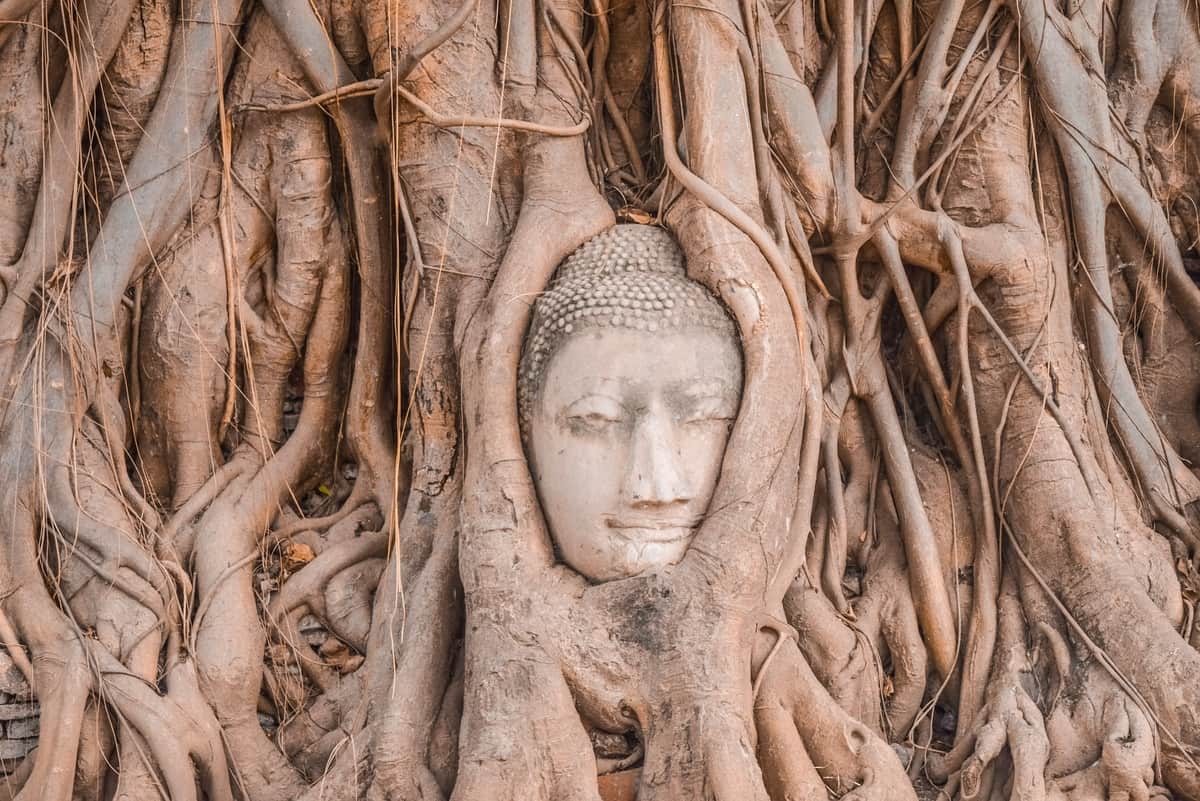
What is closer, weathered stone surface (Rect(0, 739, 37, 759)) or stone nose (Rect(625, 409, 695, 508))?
stone nose (Rect(625, 409, 695, 508))

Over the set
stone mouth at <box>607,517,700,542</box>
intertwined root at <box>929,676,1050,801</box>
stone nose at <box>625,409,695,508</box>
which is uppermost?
stone nose at <box>625,409,695,508</box>

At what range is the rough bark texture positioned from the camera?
10.1 feet

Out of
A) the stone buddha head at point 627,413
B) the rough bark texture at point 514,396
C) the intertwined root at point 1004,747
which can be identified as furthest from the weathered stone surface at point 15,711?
the intertwined root at point 1004,747

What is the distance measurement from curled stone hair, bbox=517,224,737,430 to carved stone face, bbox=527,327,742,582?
0.09 ft

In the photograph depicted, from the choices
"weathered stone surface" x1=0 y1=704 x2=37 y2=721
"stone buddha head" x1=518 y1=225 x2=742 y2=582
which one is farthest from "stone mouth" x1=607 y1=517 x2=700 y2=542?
"weathered stone surface" x1=0 y1=704 x2=37 y2=721

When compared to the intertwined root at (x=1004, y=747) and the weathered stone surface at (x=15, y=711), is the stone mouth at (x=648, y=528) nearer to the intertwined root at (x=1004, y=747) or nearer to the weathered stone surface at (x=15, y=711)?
the intertwined root at (x=1004, y=747)

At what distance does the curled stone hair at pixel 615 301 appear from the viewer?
123 inches

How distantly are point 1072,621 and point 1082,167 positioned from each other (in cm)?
119

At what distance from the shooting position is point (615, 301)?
3.13 m

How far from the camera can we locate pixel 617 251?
3273 millimetres

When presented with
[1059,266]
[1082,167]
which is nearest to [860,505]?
[1059,266]

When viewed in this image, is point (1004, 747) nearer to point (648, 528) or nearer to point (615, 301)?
point (648, 528)

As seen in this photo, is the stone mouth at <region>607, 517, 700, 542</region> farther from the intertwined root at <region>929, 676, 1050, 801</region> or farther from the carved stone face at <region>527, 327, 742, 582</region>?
the intertwined root at <region>929, 676, 1050, 801</region>

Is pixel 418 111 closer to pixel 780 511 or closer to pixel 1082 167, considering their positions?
pixel 780 511
